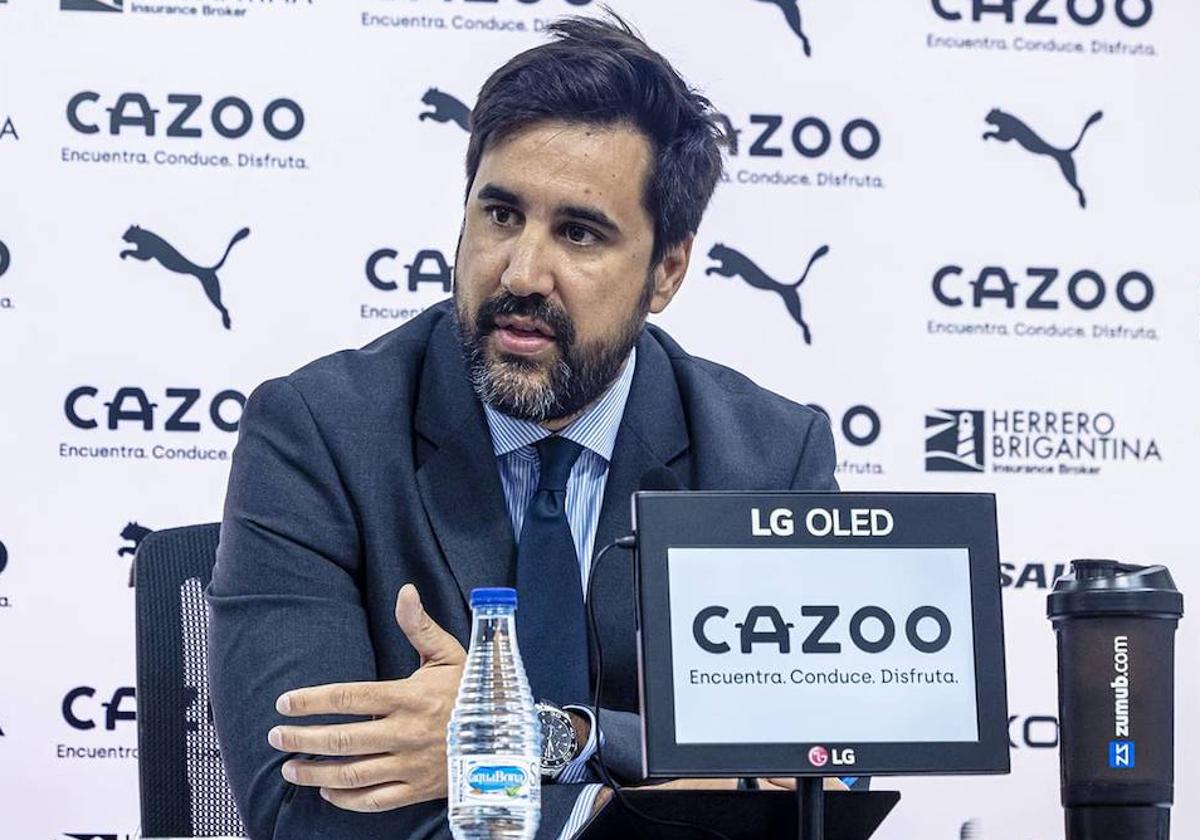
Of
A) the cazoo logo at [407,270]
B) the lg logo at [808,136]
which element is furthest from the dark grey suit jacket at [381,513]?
the lg logo at [808,136]

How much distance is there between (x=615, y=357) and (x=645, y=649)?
1.04 m

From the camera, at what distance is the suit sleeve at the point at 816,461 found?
2.42m

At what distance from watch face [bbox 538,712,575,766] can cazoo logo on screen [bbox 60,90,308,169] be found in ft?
→ 6.94

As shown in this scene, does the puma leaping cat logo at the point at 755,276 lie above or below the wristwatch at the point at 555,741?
above

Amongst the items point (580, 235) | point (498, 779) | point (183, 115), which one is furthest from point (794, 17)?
point (498, 779)

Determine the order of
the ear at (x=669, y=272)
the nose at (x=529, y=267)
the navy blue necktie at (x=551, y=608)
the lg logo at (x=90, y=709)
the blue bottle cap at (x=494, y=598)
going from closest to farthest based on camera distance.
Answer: the blue bottle cap at (x=494, y=598), the navy blue necktie at (x=551, y=608), the nose at (x=529, y=267), the ear at (x=669, y=272), the lg logo at (x=90, y=709)

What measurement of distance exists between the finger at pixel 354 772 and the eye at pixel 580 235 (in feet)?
2.92

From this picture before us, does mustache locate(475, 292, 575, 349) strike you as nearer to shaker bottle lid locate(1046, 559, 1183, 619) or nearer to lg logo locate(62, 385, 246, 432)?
shaker bottle lid locate(1046, 559, 1183, 619)

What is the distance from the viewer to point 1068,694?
Result: 1622 millimetres

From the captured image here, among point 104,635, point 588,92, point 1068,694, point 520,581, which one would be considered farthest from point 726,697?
point 104,635

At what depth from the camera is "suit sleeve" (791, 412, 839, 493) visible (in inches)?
95.2

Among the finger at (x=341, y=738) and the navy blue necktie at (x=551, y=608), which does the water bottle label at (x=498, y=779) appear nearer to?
the finger at (x=341, y=738)

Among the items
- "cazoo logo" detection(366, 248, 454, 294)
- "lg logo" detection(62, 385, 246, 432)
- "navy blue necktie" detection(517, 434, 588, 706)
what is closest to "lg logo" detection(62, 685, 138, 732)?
"lg logo" detection(62, 385, 246, 432)

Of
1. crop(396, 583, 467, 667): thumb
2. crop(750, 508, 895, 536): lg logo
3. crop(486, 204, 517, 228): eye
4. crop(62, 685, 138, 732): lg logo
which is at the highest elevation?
crop(486, 204, 517, 228): eye
